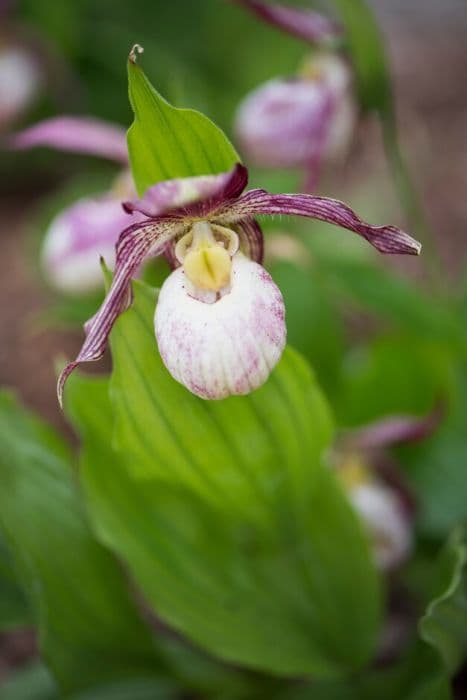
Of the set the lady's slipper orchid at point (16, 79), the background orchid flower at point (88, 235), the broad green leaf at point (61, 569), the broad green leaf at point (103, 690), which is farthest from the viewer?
the lady's slipper orchid at point (16, 79)

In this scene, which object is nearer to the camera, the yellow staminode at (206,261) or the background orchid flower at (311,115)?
the yellow staminode at (206,261)

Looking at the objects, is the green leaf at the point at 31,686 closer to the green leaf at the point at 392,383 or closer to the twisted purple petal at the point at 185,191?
the green leaf at the point at 392,383

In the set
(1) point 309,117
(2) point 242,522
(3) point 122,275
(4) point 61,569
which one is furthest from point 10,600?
(1) point 309,117

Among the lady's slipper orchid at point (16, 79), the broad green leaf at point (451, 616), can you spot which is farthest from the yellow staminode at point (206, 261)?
the lady's slipper orchid at point (16, 79)

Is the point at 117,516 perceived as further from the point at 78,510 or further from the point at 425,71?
the point at 425,71

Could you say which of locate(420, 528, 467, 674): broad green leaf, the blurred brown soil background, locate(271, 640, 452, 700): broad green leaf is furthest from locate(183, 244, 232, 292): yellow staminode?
the blurred brown soil background

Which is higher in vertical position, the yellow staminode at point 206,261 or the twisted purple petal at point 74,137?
the twisted purple petal at point 74,137

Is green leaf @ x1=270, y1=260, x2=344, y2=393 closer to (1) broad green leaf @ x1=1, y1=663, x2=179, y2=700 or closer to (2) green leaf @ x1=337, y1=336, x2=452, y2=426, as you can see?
(2) green leaf @ x1=337, y1=336, x2=452, y2=426

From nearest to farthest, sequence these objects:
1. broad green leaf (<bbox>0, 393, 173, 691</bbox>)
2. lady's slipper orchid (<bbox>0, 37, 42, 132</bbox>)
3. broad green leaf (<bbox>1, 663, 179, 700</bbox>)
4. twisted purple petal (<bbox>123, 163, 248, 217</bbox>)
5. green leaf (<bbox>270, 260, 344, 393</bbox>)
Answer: twisted purple petal (<bbox>123, 163, 248, 217</bbox>) < broad green leaf (<bbox>0, 393, 173, 691</bbox>) < broad green leaf (<bbox>1, 663, 179, 700</bbox>) < green leaf (<bbox>270, 260, 344, 393</bbox>) < lady's slipper orchid (<bbox>0, 37, 42, 132</bbox>)
